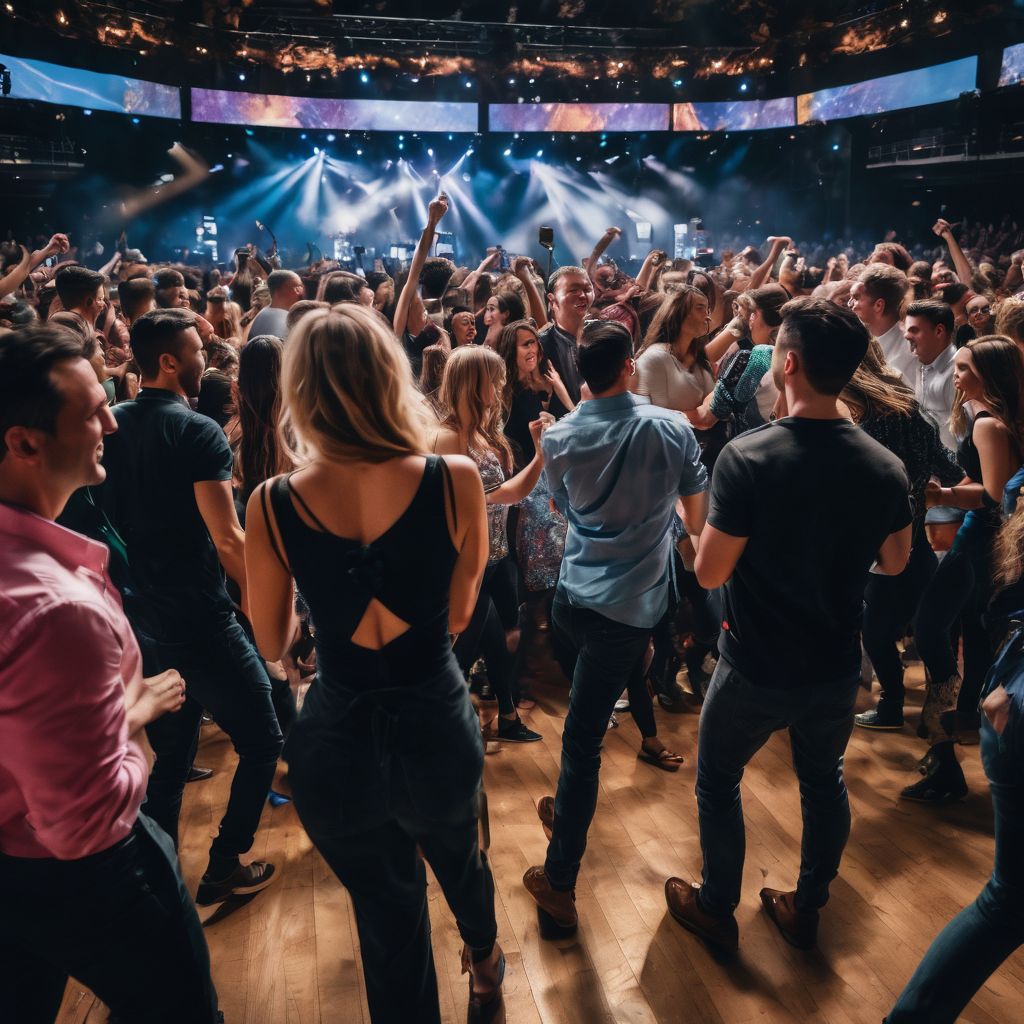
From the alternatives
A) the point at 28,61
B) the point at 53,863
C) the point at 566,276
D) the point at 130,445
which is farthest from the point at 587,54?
the point at 53,863

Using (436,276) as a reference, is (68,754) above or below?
below

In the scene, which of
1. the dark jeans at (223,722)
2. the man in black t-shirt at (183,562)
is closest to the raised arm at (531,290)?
the man in black t-shirt at (183,562)

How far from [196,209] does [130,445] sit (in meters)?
16.1

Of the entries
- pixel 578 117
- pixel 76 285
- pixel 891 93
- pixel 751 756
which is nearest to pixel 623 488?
pixel 751 756

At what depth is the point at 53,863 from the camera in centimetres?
116

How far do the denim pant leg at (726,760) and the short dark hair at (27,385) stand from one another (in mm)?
1492

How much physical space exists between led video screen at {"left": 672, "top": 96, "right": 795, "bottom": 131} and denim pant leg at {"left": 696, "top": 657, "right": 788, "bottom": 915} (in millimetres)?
17454

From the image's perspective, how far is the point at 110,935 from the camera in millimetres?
1192

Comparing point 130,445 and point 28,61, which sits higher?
point 28,61

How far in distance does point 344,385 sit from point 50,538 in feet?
1.63

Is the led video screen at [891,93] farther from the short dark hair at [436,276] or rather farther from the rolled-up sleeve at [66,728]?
the rolled-up sleeve at [66,728]

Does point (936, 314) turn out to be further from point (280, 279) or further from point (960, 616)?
point (280, 279)

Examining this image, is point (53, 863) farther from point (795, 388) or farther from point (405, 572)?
point (795, 388)

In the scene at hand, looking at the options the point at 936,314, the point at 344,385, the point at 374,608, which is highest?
the point at 936,314
